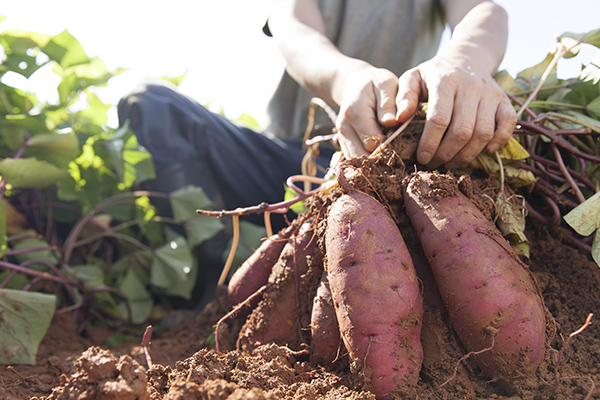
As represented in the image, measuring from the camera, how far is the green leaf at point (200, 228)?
75.3 inches

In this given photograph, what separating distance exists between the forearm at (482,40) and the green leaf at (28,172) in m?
1.44

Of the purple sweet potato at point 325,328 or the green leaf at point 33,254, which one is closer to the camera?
the purple sweet potato at point 325,328

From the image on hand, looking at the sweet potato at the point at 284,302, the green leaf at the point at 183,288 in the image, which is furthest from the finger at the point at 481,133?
the green leaf at the point at 183,288

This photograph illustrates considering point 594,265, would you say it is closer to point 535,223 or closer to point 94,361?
point 535,223

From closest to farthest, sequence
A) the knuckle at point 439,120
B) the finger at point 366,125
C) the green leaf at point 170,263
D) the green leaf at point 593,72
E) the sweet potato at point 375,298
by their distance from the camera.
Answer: the sweet potato at point 375,298, the knuckle at point 439,120, the finger at point 366,125, the green leaf at point 593,72, the green leaf at point 170,263

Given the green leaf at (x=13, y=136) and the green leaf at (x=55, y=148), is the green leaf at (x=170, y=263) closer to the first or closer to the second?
the green leaf at (x=55, y=148)

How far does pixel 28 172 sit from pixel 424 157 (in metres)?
1.40

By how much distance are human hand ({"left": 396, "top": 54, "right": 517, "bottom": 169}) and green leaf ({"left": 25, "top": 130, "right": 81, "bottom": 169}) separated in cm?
139

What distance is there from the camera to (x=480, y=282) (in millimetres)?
821

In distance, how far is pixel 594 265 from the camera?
1.06 meters

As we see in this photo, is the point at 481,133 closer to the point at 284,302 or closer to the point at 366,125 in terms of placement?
the point at 366,125

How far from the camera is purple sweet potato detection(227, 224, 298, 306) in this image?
1119 millimetres

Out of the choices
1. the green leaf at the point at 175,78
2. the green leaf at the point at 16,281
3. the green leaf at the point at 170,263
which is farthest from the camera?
the green leaf at the point at 175,78

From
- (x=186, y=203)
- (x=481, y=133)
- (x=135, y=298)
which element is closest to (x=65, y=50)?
(x=186, y=203)
